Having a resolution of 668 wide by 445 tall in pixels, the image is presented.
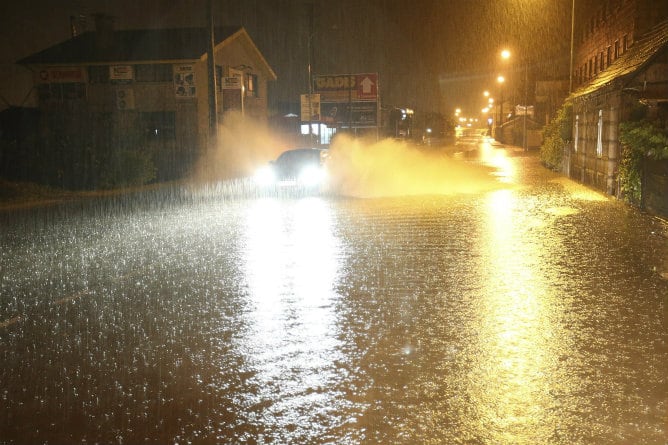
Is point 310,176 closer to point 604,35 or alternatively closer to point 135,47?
point 135,47

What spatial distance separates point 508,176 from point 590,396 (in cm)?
2585

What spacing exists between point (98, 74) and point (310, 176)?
66.8ft

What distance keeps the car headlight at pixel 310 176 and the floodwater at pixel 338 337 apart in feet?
43.5

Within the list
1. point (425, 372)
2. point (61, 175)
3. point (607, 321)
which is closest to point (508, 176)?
point (61, 175)

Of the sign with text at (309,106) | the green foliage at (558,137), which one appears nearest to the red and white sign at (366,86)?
the sign with text at (309,106)

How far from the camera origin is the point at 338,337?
7.04m

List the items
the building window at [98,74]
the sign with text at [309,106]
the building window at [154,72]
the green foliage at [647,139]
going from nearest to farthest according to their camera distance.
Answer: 1. the green foliage at [647,139]
2. the building window at [154,72]
3. the building window at [98,74]
4. the sign with text at [309,106]

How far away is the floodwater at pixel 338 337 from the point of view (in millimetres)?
4973

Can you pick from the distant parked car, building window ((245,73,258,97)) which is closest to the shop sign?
building window ((245,73,258,97))

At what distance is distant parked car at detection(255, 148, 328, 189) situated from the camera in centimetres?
2748

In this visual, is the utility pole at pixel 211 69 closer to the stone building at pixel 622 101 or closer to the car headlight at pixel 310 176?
the car headlight at pixel 310 176

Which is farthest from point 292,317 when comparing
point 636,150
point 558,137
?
point 558,137

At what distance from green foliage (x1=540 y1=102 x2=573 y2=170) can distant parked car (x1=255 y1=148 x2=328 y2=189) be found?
38.8 ft

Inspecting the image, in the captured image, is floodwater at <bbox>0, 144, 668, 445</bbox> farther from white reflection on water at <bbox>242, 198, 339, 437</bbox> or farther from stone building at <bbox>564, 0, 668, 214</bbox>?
stone building at <bbox>564, 0, 668, 214</bbox>
